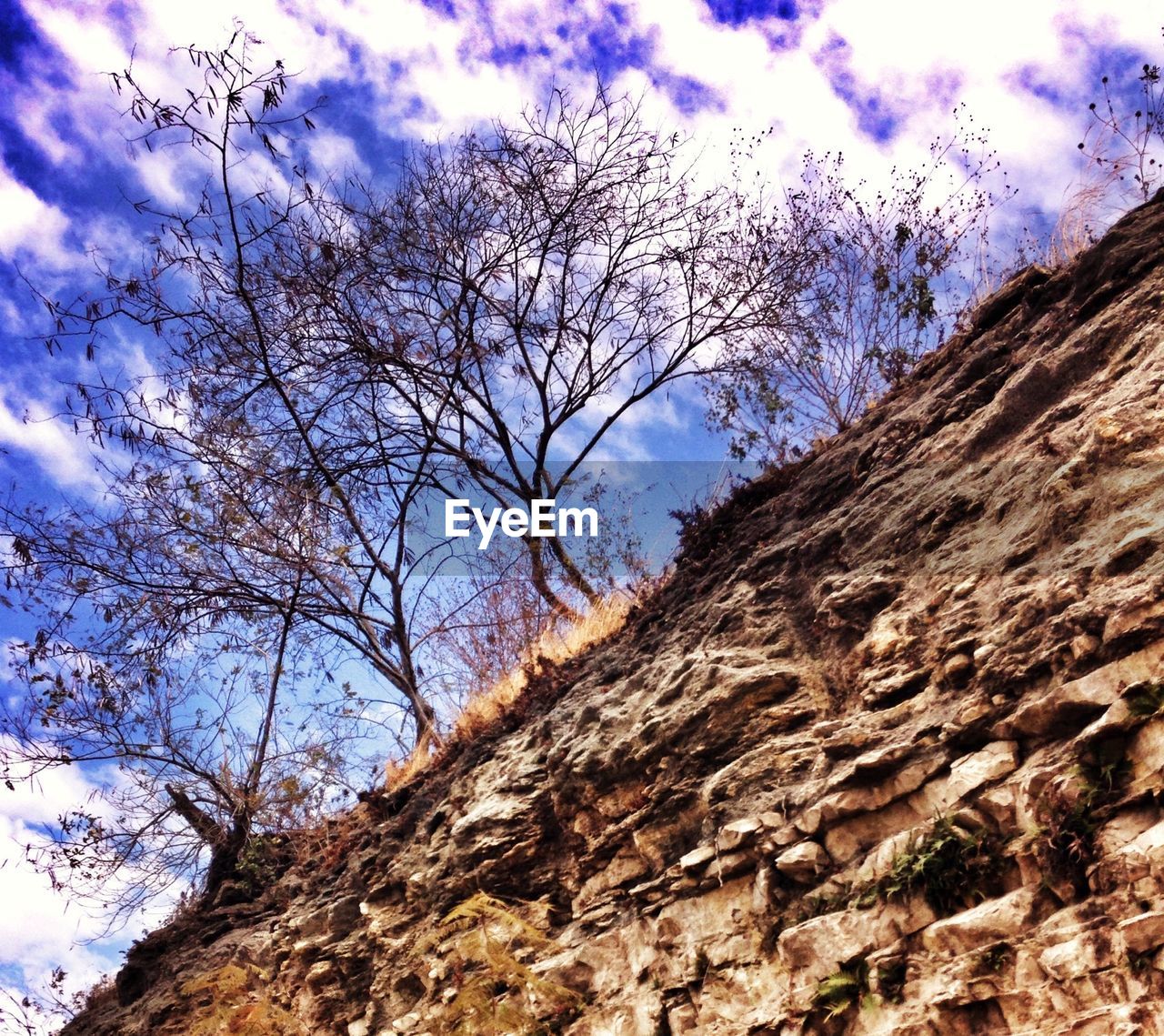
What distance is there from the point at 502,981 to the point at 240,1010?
11.5 ft

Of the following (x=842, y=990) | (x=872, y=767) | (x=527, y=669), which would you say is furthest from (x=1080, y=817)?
(x=527, y=669)

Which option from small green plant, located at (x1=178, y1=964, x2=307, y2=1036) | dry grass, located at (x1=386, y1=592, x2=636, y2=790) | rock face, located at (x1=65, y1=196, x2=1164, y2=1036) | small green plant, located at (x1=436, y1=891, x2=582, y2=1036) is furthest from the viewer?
dry grass, located at (x1=386, y1=592, x2=636, y2=790)

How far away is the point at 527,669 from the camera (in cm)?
1012

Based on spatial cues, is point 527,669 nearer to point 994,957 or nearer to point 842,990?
point 842,990

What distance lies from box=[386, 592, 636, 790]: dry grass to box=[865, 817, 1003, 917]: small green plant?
203 inches

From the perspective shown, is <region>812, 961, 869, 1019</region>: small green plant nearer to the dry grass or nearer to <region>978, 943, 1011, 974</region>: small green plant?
<region>978, 943, 1011, 974</region>: small green plant

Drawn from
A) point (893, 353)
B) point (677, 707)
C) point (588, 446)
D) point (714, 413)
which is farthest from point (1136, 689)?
point (588, 446)

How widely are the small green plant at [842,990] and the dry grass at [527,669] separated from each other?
5154 millimetres

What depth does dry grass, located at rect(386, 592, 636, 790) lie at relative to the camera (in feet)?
32.8

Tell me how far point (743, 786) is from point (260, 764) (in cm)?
840

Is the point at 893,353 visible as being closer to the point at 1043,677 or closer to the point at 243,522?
the point at 1043,677

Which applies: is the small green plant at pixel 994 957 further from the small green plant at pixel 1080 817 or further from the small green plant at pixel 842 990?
the small green plant at pixel 842 990

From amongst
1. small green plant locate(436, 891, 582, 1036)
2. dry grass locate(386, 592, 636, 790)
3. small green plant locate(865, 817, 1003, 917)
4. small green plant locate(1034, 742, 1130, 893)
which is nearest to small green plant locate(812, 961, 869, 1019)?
small green plant locate(865, 817, 1003, 917)

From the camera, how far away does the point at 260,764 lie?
504 inches
